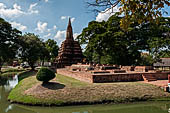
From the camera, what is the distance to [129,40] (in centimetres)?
2622

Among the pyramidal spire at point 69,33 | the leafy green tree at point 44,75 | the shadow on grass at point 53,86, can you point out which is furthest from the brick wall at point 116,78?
the pyramidal spire at point 69,33

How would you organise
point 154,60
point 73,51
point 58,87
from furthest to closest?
point 73,51
point 154,60
point 58,87

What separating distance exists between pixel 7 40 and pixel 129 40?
920 inches

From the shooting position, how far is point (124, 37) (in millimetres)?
26234

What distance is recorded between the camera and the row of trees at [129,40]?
77.4 ft

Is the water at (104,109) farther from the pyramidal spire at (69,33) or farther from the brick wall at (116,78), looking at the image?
the pyramidal spire at (69,33)

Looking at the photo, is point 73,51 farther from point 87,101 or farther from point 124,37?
point 87,101

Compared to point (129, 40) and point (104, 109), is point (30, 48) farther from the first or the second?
point (104, 109)

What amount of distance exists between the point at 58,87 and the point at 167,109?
27.4 ft

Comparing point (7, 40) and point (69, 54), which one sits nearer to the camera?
point (7, 40)

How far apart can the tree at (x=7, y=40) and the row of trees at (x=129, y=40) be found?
14.9 meters

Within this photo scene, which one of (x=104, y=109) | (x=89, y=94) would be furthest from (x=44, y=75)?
(x=104, y=109)

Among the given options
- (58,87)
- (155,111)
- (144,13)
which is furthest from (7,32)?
(144,13)

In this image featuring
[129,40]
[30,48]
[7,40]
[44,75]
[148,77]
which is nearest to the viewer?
[44,75]
